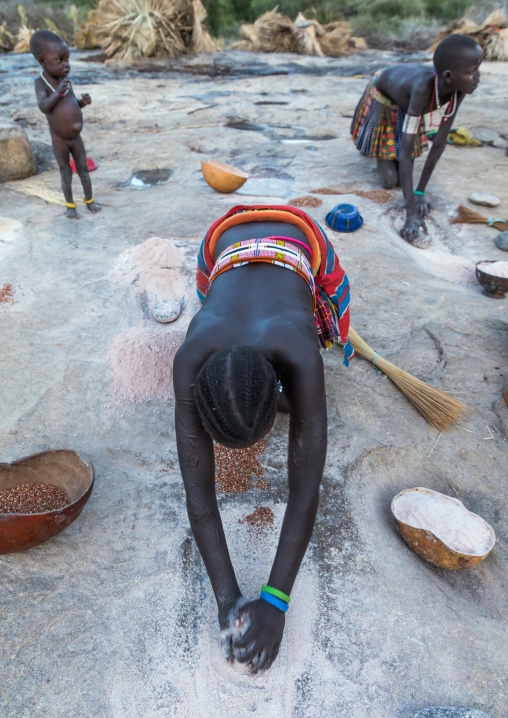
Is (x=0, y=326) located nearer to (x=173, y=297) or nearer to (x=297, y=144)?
(x=173, y=297)

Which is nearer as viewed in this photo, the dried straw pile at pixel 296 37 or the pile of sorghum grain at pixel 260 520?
the pile of sorghum grain at pixel 260 520

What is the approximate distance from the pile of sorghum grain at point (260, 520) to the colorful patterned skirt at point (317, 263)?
80 centimetres

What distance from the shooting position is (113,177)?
4711mm

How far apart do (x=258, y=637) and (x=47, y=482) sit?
3.41 ft

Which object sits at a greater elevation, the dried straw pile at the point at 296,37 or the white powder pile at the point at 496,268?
the dried straw pile at the point at 296,37

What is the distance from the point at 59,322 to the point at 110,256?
0.77 m

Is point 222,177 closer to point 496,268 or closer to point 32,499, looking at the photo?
point 496,268

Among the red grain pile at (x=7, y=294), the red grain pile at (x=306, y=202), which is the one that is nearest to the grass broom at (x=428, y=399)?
the red grain pile at (x=306, y=202)

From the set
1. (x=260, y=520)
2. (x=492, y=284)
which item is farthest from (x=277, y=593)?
(x=492, y=284)

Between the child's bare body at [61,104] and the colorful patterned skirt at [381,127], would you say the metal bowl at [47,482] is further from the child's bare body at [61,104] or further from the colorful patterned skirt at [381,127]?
the colorful patterned skirt at [381,127]

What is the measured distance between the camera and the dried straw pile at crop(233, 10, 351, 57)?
11.0 m

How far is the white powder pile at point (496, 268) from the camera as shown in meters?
2.86

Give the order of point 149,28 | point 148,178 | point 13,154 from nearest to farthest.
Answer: point 13,154 < point 148,178 < point 149,28

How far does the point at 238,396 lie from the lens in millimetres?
1050
